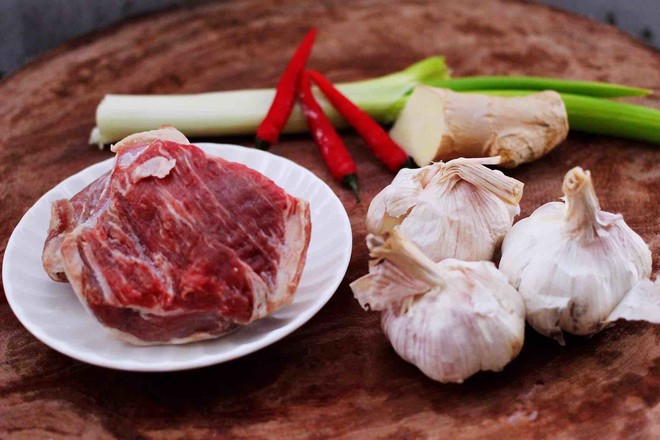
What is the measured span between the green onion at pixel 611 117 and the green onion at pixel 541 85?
0.07 meters

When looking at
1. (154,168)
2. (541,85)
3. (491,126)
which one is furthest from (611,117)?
(154,168)

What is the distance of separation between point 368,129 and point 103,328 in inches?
66.5

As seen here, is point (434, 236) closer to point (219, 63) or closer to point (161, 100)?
point (161, 100)

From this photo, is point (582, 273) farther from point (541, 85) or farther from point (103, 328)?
point (541, 85)

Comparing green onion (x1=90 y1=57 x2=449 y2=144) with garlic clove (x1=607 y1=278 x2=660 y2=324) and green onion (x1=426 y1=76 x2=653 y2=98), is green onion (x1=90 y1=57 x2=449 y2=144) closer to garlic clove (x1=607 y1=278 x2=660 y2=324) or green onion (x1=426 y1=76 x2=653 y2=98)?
green onion (x1=426 y1=76 x2=653 y2=98)

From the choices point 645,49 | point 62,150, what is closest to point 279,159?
point 62,150

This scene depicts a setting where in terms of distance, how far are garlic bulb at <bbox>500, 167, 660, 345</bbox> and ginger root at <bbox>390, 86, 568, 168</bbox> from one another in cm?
98

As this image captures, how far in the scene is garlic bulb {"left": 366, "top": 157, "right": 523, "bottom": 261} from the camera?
2475 millimetres

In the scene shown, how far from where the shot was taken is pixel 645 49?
13.2 feet

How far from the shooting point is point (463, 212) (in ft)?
8.13

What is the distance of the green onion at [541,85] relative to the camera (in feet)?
Result: 11.5

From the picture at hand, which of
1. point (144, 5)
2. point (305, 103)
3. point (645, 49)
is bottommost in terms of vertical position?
point (144, 5)

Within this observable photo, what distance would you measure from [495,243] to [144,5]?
3982 mm

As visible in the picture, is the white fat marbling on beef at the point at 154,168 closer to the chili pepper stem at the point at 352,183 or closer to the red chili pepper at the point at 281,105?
the chili pepper stem at the point at 352,183
